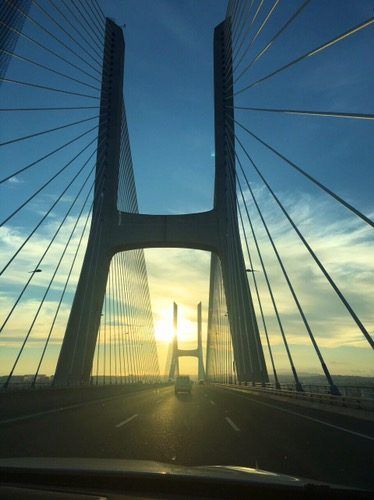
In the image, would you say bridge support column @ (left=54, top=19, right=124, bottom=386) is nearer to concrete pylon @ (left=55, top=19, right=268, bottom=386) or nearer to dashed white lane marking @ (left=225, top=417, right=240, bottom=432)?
concrete pylon @ (left=55, top=19, right=268, bottom=386)

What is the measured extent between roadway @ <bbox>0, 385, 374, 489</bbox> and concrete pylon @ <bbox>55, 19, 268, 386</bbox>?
13986 millimetres

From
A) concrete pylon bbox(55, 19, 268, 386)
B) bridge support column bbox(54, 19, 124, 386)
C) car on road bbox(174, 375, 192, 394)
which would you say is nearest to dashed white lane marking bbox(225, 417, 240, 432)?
concrete pylon bbox(55, 19, 268, 386)

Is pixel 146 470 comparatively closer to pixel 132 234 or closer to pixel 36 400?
pixel 36 400

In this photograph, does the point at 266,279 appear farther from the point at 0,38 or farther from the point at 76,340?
the point at 0,38

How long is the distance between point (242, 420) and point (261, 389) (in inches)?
725

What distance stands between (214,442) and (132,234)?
2411 cm

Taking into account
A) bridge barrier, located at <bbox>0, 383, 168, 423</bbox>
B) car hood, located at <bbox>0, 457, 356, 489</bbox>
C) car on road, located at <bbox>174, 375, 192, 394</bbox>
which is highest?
car on road, located at <bbox>174, 375, 192, 394</bbox>

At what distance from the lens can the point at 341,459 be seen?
6.49 m

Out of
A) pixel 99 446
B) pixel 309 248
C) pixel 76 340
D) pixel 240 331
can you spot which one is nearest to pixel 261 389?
pixel 240 331

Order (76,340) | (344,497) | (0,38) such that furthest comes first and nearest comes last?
(76,340), (0,38), (344,497)

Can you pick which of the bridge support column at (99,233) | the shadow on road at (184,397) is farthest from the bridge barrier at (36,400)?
the shadow on road at (184,397)

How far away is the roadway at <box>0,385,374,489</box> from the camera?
6.09 meters

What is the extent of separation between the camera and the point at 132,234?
31312 millimetres

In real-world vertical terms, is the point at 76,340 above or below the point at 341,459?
above
